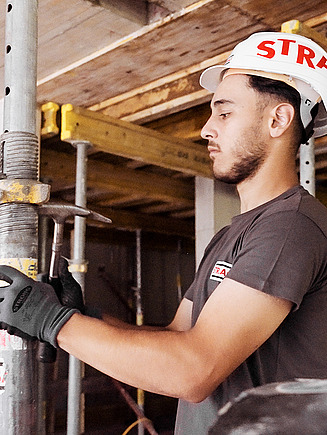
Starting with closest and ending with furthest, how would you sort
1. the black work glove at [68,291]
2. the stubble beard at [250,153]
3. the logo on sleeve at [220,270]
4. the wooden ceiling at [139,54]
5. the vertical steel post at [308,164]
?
the logo on sleeve at [220,270] < the stubble beard at [250,153] < the black work glove at [68,291] < the vertical steel post at [308,164] < the wooden ceiling at [139,54]

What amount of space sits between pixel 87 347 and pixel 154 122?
2.94m

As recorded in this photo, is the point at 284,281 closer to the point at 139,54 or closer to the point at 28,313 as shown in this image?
the point at 28,313

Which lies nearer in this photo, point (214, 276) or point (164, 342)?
point (164, 342)

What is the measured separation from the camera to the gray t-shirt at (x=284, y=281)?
4.10 feet

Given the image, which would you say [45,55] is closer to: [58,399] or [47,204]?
[47,204]

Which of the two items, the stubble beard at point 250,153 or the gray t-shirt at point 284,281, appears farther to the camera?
the stubble beard at point 250,153

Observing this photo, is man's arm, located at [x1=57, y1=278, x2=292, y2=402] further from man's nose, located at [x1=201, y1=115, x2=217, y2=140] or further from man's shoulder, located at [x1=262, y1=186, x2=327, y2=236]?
man's nose, located at [x1=201, y1=115, x2=217, y2=140]

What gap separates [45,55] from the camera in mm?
2854

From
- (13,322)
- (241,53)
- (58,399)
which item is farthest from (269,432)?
(58,399)

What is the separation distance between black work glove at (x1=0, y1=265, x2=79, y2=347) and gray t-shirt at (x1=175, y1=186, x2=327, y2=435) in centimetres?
40

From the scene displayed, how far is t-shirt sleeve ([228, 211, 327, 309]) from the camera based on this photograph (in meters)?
1.24

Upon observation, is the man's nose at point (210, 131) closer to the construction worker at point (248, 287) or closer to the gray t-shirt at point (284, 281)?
the construction worker at point (248, 287)

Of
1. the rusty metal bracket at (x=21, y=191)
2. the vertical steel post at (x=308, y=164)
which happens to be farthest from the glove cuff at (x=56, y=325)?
the vertical steel post at (x=308, y=164)

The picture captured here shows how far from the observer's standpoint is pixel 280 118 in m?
1.58
